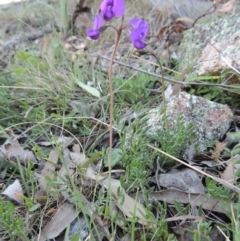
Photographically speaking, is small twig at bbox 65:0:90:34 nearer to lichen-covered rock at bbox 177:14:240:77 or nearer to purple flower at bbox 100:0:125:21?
lichen-covered rock at bbox 177:14:240:77

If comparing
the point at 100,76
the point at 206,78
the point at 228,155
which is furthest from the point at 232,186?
the point at 100,76

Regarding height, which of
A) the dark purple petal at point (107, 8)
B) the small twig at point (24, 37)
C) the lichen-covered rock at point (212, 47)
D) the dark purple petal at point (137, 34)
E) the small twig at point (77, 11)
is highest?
A: the dark purple petal at point (107, 8)

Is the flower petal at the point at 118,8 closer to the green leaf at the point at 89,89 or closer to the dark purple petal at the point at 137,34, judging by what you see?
the dark purple petal at the point at 137,34

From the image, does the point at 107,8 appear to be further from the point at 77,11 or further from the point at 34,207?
the point at 77,11

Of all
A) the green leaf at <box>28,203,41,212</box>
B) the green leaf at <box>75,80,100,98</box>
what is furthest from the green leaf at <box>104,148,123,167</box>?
the green leaf at <box>75,80,100,98</box>

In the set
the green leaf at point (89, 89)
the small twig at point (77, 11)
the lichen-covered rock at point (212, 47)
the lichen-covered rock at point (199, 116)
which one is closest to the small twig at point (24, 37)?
the small twig at point (77, 11)
